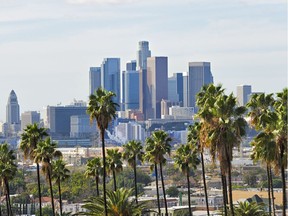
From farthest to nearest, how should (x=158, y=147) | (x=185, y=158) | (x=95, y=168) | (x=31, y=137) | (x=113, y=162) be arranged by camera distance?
(x=113, y=162) → (x=95, y=168) → (x=185, y=158) → (x=158, y=147) → (x=31, y=137)

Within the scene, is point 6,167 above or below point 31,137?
below

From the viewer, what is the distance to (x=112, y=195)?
47.8 m

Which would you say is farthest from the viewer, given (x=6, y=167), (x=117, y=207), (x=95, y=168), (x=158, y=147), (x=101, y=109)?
(x=95, y=168)

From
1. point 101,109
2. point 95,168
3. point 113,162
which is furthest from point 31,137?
point 113,162

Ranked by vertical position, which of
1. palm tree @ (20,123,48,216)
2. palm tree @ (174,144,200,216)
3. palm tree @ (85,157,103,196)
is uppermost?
palm tree @ (20,123,48,216)

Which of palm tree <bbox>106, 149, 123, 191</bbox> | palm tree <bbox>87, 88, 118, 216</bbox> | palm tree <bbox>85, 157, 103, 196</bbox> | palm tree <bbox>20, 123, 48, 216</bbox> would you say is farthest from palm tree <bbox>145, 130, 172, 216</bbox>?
palm tree <bbox>87, 88, 118, 216</bbox>

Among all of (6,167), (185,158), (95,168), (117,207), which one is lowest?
(117,207)

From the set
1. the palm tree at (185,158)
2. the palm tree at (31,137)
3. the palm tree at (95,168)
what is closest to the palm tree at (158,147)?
the palm tree at (185,158)

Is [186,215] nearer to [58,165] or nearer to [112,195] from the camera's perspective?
[58,165]

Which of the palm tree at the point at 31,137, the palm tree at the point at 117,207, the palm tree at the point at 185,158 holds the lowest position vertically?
the palm tree at the point at 117,207

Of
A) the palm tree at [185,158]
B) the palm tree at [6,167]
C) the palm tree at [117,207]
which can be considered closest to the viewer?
the palm tree at [117,207]

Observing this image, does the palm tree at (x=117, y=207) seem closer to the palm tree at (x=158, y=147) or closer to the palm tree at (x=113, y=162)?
the palm tree at (x=158, y=147)

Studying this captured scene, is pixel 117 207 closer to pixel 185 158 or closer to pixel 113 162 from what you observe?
pixel 185 158

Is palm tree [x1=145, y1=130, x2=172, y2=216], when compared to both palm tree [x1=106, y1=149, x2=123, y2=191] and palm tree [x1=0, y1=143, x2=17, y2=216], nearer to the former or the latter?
palm tree [x1=106, y1=149, x2=123, y2=191]
